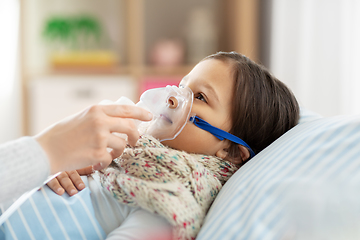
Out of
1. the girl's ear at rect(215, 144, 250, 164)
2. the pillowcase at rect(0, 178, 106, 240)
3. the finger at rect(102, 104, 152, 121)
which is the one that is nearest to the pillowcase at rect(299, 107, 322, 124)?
the girl's ear at rect(215, 144, 250, 164)

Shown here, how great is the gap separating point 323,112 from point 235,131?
1492mm

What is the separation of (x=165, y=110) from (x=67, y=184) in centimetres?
34

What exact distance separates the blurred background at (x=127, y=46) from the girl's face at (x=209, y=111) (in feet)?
5.01

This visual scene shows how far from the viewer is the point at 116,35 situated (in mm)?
3549

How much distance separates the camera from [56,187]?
3.08 ft

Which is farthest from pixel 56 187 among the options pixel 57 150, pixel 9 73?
pixel 9 73

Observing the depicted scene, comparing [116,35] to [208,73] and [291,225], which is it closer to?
[208,73]

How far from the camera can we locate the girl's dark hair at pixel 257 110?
1102 millimetres

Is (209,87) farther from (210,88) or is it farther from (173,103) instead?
(173,103)

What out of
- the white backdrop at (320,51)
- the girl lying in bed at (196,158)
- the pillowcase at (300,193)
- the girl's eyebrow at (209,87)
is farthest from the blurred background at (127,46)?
the pillowcase at (300,193)

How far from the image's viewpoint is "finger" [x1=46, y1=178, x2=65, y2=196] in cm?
93

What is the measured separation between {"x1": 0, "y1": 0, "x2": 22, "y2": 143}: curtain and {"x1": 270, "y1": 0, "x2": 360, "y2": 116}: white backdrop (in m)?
2.21

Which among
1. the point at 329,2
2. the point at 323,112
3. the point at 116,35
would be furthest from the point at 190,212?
the point at 116,35

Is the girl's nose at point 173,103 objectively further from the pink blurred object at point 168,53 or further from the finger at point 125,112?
the pink blurred object at point 168,53
